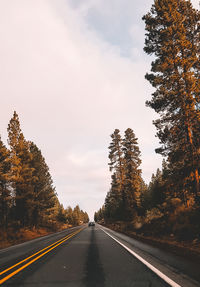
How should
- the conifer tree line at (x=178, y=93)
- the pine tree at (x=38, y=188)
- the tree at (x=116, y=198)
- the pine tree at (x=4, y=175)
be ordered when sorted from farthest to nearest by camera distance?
1. the tree at (x=116, y=198)
2. the pine tree at (x=38, y=188)
3. the pine tree at (x=4, y=175)
4. the conifer tree line at (x=178, y=93)

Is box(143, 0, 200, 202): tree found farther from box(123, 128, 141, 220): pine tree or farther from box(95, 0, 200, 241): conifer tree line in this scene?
box(123, 128, 141, 220): pine tree

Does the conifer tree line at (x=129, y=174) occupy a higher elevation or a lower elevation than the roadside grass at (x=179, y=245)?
higher

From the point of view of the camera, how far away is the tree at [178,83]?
1331cm

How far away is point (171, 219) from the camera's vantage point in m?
16.8

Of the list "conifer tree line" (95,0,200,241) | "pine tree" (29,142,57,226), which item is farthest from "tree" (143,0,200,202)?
"pine tree" (29,142,57,226)

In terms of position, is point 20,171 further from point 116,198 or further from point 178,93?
point 116,198

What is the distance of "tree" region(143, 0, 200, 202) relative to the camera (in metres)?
13.3

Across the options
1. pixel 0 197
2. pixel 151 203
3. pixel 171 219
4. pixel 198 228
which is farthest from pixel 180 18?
pixel 151 203

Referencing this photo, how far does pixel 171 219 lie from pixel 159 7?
15001mm

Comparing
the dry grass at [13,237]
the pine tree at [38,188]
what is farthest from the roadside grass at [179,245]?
the pine tree at [38,188]

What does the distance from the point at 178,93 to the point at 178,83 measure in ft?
2.45

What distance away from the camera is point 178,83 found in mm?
13992

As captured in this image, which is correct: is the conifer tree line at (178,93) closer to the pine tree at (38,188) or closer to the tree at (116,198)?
the pine tree at (38,188)

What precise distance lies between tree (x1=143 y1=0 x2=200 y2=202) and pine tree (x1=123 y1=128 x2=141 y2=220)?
71.8 ft
